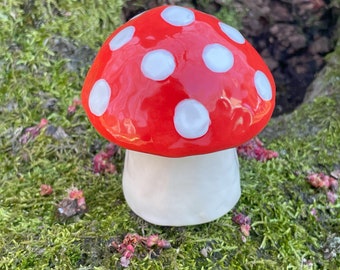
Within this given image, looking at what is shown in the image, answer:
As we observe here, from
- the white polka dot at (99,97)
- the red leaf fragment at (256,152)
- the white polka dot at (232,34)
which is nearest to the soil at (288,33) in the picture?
the red leaf fragment at (256,152)

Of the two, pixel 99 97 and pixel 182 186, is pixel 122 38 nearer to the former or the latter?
pixel 99 97

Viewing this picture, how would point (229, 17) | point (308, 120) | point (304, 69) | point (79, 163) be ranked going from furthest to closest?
point (304, 69) < point (229, 17) < point (308, 120) < point (79, 163)

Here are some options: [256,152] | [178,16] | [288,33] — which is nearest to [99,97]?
[178,16]

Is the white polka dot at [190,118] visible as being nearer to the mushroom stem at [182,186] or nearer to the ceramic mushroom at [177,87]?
the ceramic mushroom at [177,87]

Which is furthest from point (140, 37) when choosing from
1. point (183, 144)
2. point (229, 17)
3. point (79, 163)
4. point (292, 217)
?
point (229, 17)

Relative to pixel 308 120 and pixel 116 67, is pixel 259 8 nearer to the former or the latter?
pixel 308 120

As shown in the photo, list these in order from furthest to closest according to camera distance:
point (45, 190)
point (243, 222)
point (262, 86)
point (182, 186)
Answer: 1. point (45, 190)
2. point (243, 222)
3. point (182, 186)
4. point (262, 86)

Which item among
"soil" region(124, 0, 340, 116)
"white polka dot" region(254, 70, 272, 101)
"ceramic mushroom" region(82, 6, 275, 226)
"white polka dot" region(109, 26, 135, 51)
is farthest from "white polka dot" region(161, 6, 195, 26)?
"soil" region(124, 0, 340, 116)
